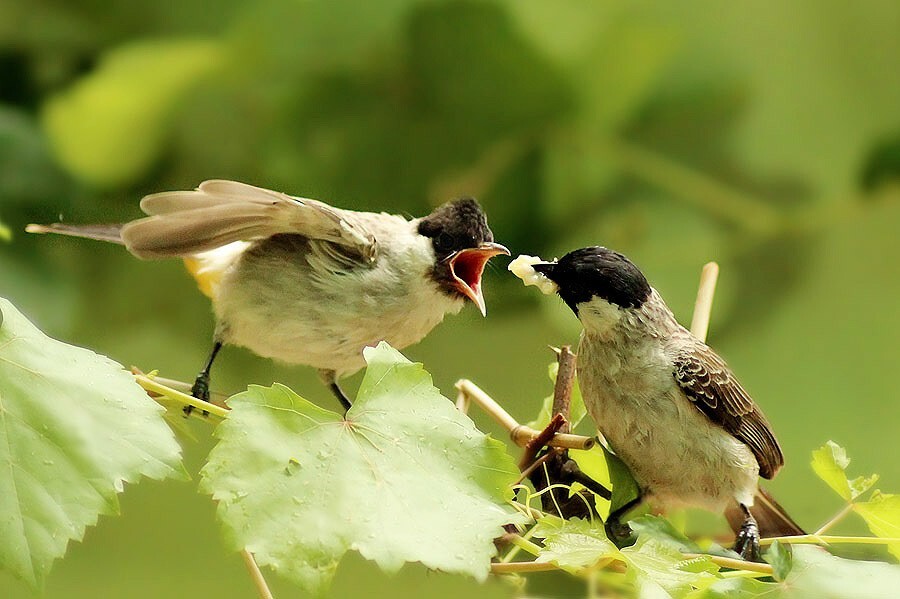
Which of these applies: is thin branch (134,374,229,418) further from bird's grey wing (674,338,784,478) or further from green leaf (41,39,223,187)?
green leaf (41,39,223,187)

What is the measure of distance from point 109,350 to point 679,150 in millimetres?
1313

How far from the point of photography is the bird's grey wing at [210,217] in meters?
0.93

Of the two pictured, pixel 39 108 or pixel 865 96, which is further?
pixel 865 96

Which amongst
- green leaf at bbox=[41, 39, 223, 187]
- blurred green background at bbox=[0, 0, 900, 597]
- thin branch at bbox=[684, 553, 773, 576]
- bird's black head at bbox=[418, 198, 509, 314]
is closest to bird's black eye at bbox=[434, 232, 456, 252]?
bird's black head at bbox=[418, 198, 509, 314]

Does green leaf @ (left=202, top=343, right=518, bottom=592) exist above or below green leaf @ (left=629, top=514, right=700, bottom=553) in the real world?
below

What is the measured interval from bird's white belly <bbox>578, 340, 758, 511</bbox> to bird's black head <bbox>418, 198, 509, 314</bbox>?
0.21 metres

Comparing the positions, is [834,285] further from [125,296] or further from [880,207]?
[125,296]

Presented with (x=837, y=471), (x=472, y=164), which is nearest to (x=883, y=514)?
(x=837, y=471)

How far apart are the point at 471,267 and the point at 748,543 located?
1.39ft

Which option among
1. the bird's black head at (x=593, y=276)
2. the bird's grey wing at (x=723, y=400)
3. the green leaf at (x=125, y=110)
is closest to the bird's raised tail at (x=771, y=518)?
the bird's grey wing at (x=723, y=400)

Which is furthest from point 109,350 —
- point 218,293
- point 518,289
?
point 218,293

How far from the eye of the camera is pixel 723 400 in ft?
2.96

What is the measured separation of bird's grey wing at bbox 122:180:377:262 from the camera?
0.93 metres

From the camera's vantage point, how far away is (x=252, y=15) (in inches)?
84.8
